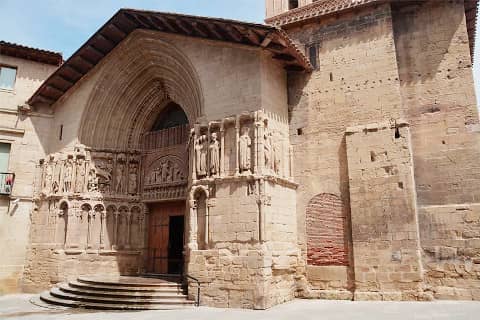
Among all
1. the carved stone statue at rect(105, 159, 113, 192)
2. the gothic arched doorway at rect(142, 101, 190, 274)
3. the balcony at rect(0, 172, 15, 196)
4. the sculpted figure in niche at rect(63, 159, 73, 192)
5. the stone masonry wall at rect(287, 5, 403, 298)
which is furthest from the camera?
the carved stone statue at rect(105, 159, 113, 192)

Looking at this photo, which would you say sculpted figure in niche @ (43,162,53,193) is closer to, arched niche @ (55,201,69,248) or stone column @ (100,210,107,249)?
arched niche @ (55,201,69,248)

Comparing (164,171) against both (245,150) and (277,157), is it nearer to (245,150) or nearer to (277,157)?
(245,150)

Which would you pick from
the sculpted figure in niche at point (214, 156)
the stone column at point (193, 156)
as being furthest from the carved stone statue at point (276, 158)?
the stone column at point (193, 156)

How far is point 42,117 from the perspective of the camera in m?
13.1

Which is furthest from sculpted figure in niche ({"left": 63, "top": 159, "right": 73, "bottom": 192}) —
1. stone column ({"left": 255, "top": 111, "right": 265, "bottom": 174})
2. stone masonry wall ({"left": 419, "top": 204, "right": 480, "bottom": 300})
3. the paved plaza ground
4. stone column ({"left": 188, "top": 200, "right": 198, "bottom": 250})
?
stone masonry wall ({"left": 419, "top": 204, "right": 480, "bottom": 300})

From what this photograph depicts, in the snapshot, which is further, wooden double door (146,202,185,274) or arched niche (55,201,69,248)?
wooden double door (146,202,185,274)

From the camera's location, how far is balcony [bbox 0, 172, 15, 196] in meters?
12.1

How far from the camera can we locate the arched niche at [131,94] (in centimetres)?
1159

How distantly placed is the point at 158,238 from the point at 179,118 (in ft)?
12.4

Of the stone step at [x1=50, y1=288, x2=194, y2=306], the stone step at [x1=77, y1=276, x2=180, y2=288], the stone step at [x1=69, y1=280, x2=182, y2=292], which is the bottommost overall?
the stone step at [x1=50, y1=288, x2=194, y2=306]

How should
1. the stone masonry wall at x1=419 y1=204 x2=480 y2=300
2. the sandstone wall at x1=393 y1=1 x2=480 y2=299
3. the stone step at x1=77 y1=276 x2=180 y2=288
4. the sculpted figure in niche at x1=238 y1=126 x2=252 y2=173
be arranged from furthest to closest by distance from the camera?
the stone step at x1=77 y1=276 x2=180 y2=288 → the sculpted figure in niche at x1=238 y1=126 x2=252 y2=173 → the sandstone wall at x1=393 y1=1 x2=480 y2=299 → the stone masonry wall at x1=419 y1=204 x2=480 y2=300

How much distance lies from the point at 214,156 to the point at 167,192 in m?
3.01

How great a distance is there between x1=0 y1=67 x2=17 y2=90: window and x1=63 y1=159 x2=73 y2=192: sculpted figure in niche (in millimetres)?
3473

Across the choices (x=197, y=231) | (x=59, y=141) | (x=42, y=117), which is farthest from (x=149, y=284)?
(x=42, y=117)
